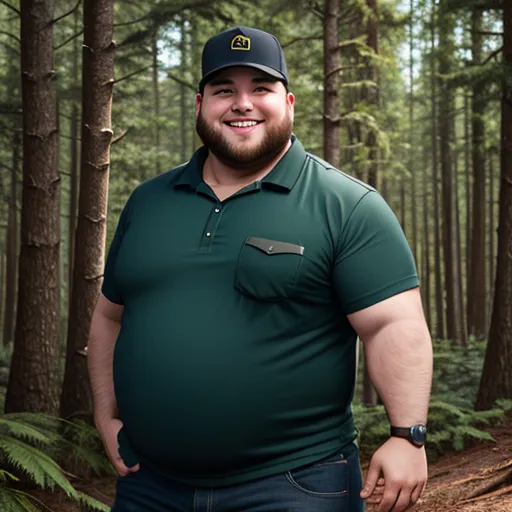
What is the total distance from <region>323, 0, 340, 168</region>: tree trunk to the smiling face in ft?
30.7

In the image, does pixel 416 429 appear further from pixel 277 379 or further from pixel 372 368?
pixel 277 379

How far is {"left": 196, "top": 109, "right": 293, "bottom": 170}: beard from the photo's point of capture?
2785 mm

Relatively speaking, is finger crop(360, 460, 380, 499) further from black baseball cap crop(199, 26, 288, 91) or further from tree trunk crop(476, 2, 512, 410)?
tree trunk crop(476, 2, 512, 410)

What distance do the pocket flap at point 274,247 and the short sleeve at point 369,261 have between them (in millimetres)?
147

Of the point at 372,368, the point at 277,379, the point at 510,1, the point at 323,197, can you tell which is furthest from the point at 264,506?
the point at 510,1

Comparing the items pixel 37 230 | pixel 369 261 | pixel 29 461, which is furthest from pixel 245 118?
pixel 37 230

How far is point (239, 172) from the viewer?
9.37 ft

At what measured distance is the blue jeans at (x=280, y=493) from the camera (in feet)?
8.23

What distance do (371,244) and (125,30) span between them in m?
21.3

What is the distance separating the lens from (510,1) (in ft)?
36.1

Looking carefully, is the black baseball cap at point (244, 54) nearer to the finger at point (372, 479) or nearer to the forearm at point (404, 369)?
the forearm at point (404, 369)

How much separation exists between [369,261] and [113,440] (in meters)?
1.30

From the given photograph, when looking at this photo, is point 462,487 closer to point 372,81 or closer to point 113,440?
point 113,440

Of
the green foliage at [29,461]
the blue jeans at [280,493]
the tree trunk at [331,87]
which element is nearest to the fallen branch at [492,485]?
the green foliage at [29,461]
